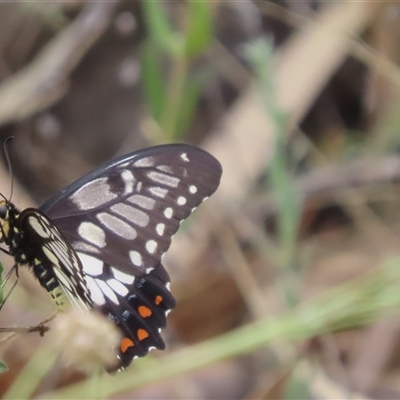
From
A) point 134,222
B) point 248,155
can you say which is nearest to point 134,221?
point 134,222

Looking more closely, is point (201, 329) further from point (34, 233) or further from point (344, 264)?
point (34, 233)

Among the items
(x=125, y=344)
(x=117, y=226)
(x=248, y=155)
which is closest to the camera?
Result: (x=125, y=344)

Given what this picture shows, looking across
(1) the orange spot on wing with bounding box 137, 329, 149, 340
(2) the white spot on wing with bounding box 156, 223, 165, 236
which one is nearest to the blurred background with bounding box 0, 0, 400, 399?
(1) the orange spot on wing with bounding box 137, 329, 149, 340

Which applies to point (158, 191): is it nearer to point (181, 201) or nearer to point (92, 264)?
point (181, 201)

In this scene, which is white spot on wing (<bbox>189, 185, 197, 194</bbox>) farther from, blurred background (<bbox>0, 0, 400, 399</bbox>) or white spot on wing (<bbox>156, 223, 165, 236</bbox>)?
blurred background (<bbox>0, 0, 400, 399</bbox>)

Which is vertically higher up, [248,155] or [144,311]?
[248,155]

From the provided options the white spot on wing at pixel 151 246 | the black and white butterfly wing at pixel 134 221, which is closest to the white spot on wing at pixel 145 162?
the black and white butterfly wing at pixel 134 221

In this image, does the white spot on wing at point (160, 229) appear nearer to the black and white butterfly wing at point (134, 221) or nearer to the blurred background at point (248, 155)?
the black and white butterfly wing at point (134, 221)

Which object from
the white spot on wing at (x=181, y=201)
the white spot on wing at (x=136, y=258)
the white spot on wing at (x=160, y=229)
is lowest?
the white spot on wing at (x=136, y=258)
